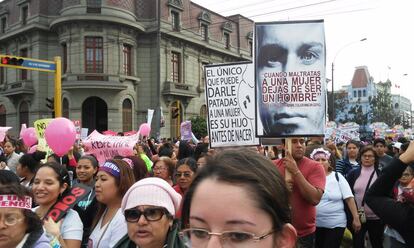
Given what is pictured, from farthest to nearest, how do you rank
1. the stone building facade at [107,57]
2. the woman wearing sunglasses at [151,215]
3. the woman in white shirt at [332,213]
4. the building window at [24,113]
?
the building window at [24,113]
the stone building facade at [107,57]
the woman in white shirt at [332,213]
the woman wearing sunglasses at [151,215]

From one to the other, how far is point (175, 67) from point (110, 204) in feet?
101

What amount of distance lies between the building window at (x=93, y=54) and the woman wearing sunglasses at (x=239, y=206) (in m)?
29.1

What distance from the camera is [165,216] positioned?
2.88 metres

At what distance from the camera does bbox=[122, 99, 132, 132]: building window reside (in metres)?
30.3

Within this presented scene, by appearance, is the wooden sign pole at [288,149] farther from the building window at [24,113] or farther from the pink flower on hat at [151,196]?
the building window at [24,113]

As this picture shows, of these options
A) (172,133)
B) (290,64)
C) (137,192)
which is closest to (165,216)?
(137,192)

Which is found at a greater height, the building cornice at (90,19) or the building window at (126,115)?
the building cornice at (90,19)

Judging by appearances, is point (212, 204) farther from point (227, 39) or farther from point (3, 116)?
point (227, 39)

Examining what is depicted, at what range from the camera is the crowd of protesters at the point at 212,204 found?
130cm

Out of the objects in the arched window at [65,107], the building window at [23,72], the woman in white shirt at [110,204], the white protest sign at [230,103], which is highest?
the building window at [23,72]

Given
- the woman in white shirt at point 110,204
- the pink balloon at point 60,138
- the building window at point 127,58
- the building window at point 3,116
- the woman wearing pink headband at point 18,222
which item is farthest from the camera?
the building window at point 3,116

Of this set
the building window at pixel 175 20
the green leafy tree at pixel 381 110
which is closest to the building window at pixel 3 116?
the building window at pixel 175 20

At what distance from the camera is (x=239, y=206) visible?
1.28 meters

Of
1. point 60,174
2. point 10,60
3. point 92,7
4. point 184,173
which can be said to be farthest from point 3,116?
point 60,174
